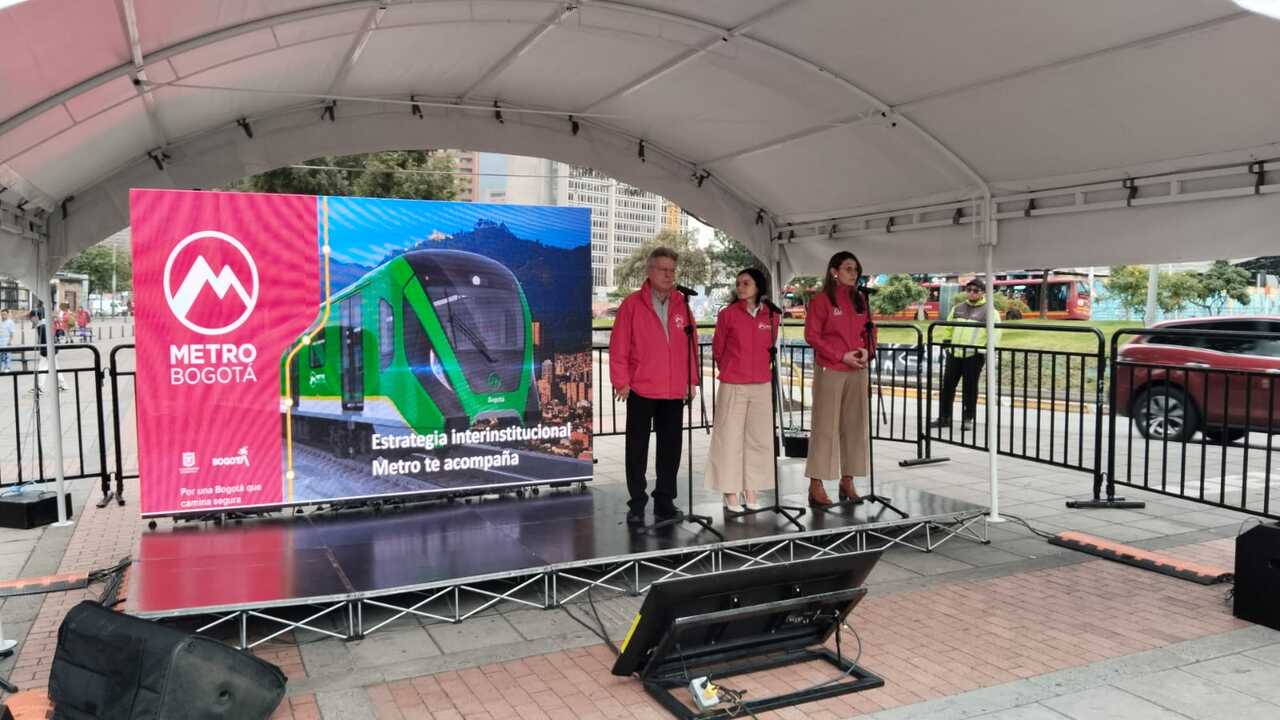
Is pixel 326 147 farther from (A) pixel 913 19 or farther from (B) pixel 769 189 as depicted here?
(A) pixel 913 19

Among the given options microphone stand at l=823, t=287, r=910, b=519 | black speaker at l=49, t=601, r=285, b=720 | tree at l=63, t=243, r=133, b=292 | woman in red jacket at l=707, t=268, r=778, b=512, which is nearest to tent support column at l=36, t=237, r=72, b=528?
black speaker at l=49, t=601, r=285, b=720

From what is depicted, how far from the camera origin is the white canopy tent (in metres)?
4.53

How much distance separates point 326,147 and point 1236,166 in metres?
6.03

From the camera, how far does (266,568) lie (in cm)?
459

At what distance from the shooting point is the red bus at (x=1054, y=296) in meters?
30.8

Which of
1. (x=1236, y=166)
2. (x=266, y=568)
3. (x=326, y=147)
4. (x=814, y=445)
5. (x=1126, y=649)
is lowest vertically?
(x=1126, y=649)

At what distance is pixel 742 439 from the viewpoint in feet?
18.9

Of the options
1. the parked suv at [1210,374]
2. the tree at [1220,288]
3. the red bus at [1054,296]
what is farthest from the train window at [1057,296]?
the parked suv at [1210,374]

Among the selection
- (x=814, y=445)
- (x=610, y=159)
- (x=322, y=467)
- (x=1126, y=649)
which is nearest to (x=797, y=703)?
(x=1126, y=649)

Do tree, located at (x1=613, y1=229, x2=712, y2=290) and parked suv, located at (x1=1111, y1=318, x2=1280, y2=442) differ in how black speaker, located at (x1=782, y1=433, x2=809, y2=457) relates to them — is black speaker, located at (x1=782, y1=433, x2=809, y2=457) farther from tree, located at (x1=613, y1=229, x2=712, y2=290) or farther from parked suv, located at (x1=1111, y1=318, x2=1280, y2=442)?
tree, located at (x1=613, y1=229, x2=712, y2=290)

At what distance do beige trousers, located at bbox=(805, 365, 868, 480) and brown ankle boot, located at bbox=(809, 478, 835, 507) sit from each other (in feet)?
0.21

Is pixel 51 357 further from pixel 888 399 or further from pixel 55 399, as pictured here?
pixel 888 399

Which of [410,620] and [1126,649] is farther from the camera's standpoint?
[410,620]

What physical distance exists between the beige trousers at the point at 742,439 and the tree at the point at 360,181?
44.9 ft
